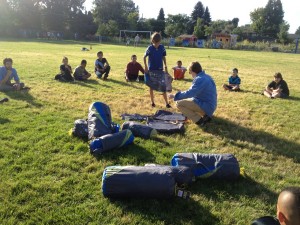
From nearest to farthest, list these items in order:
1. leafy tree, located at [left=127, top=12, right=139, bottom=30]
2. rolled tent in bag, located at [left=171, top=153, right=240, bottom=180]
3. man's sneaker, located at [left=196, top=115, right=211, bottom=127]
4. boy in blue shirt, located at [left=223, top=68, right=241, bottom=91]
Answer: rolled tent in bag, located at [left=171, top=153, right=240, bottom=180] → man's sneaker, located at [left=196, top=115, right=211, bottom=127] → boy in blue shirt, located at [left=223, top=68, right=241, bottom=91] → leafy tree, located at [left=127, top=12, right=139, bottom=30]

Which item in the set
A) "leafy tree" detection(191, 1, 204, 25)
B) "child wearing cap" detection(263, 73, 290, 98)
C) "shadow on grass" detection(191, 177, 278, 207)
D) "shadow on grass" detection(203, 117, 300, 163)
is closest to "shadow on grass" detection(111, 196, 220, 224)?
"shadow on grass" detection(191, 177, 278, 207)

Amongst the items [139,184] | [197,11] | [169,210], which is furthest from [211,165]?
[197,11]

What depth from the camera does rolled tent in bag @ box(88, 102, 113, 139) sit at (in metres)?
5.53

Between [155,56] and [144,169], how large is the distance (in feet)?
16.5

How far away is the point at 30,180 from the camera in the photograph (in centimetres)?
415

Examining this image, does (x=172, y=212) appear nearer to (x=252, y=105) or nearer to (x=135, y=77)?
(x=252, y=105)

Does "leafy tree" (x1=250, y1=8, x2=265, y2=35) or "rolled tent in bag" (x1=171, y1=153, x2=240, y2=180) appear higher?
"leafy tree" (x1=250, y1=8, x2=265, y2=35)

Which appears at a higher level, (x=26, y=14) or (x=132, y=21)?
(x=26, y=14)

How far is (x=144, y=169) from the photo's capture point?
3.90 m

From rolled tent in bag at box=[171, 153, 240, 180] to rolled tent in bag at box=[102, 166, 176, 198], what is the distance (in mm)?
649

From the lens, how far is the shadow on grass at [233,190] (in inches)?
158

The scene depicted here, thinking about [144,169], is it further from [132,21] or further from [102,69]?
[132,21]

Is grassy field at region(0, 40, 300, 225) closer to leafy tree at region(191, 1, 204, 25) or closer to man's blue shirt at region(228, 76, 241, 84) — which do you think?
man's blue shirt at region(228, 76, 241, 84)

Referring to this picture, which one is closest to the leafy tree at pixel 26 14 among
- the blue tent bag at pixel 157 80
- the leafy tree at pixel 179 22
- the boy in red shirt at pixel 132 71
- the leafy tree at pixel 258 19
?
the leafy tree at pixel 179 22
